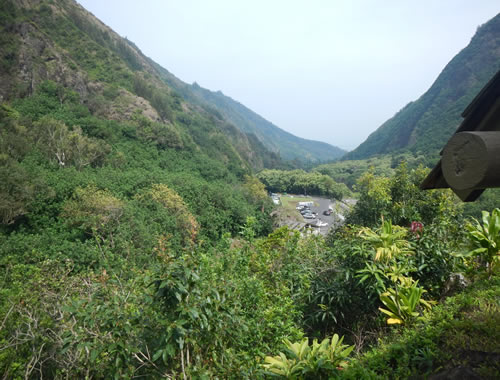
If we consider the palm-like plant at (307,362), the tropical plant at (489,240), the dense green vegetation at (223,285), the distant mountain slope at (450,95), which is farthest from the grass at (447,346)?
the distant mountain slope at (450,95)

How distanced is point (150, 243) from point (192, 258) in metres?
14.7

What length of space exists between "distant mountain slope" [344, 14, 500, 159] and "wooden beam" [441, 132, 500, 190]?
80506 mm

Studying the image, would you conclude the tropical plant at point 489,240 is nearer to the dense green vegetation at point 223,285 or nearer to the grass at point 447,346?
the dense green vegetation at point 223,285

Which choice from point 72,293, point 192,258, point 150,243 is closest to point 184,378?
point 192,258

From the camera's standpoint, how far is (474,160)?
3.65 ft

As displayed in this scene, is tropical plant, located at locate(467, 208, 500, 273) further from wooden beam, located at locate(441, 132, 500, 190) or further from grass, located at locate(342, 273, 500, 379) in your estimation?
wooden beam, located at locate(441, 132, 500, 190)

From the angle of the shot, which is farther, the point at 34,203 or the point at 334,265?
the point at 34,203

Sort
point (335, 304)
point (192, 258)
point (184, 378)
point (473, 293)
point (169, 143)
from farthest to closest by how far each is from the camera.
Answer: point (169, 143), point (335, 304), point (473, 293), point (192, 258), point (184, 378)

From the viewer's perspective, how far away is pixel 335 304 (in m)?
4.28

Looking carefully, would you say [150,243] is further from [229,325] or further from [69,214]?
[229,325]

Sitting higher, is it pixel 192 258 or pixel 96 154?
pixel 192 258

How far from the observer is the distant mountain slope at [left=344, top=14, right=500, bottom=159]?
75.5m

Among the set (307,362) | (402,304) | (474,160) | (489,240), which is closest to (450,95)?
(489,240)

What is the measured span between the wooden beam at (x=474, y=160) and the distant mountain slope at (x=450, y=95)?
80.5 meters
